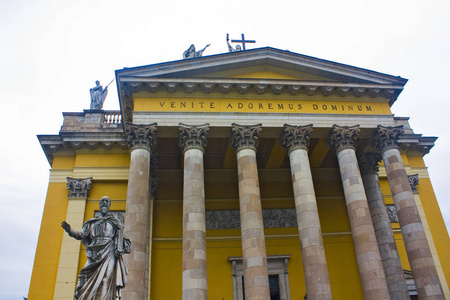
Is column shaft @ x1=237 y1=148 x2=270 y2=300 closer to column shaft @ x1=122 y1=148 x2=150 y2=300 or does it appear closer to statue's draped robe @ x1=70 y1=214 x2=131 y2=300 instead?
column shaft @ x1=122 y1=148 x2=150 y2=300

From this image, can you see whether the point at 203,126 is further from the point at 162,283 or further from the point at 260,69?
the point at 162,283

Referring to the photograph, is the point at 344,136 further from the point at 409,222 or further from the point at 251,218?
the point at 251,218

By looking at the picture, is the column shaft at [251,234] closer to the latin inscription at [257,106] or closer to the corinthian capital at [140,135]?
the latin inscription at [257,106]

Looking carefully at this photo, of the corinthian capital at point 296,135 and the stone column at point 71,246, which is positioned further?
the corinthian capital at point 296,135

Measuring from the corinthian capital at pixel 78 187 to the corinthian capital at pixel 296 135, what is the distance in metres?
10.6

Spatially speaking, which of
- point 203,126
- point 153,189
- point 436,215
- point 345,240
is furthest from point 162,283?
point 436,215

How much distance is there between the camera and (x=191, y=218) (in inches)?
629

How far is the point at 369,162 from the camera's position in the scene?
2116 centimetres

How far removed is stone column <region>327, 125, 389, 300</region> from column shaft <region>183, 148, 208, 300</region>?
21.2 feet

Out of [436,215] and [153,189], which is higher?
[153,189]

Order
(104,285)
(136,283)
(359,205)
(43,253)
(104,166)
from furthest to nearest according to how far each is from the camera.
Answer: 1. (104,166)
2. (43,253)
3. (359,205)
4. (136,283)
5. (104,285)

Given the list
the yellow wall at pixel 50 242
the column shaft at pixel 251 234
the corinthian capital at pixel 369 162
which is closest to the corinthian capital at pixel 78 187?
the yellow wall at pixel 50 242

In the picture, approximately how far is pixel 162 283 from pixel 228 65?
1147 cm

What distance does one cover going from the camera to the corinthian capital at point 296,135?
725 inches
